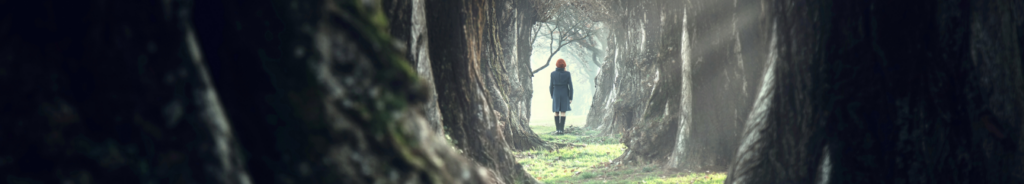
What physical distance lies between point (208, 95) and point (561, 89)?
46.5 ft

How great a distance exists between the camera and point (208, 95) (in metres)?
1.89

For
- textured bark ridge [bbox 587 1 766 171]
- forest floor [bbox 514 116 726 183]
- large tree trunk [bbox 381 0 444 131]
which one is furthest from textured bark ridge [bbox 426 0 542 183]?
textured bark ridge [bbox 587 1 766 171]

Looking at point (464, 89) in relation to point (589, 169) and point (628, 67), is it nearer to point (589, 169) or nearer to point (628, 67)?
point (589, 169)

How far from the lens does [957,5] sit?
12.9ft

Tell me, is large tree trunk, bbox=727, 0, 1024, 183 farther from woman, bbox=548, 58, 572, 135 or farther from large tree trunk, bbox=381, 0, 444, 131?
woman, bbox=548, 58, 572, 135

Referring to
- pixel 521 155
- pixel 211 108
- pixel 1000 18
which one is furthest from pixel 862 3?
pixel 521 155

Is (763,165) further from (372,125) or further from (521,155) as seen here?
(521,155)

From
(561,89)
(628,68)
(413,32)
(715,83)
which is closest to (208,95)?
(413,32)

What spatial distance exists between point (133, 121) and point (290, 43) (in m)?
0.46

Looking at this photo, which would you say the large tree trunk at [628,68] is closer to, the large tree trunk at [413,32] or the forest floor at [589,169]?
the forest floor at [589,169]

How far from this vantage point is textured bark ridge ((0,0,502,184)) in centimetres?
179

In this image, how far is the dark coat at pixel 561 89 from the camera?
52.0ft

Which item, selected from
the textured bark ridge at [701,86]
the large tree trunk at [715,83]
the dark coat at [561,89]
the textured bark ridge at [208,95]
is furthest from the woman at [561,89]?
the textured bark ridge at [208,95]

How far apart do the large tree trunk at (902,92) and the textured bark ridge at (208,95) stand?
295cm
